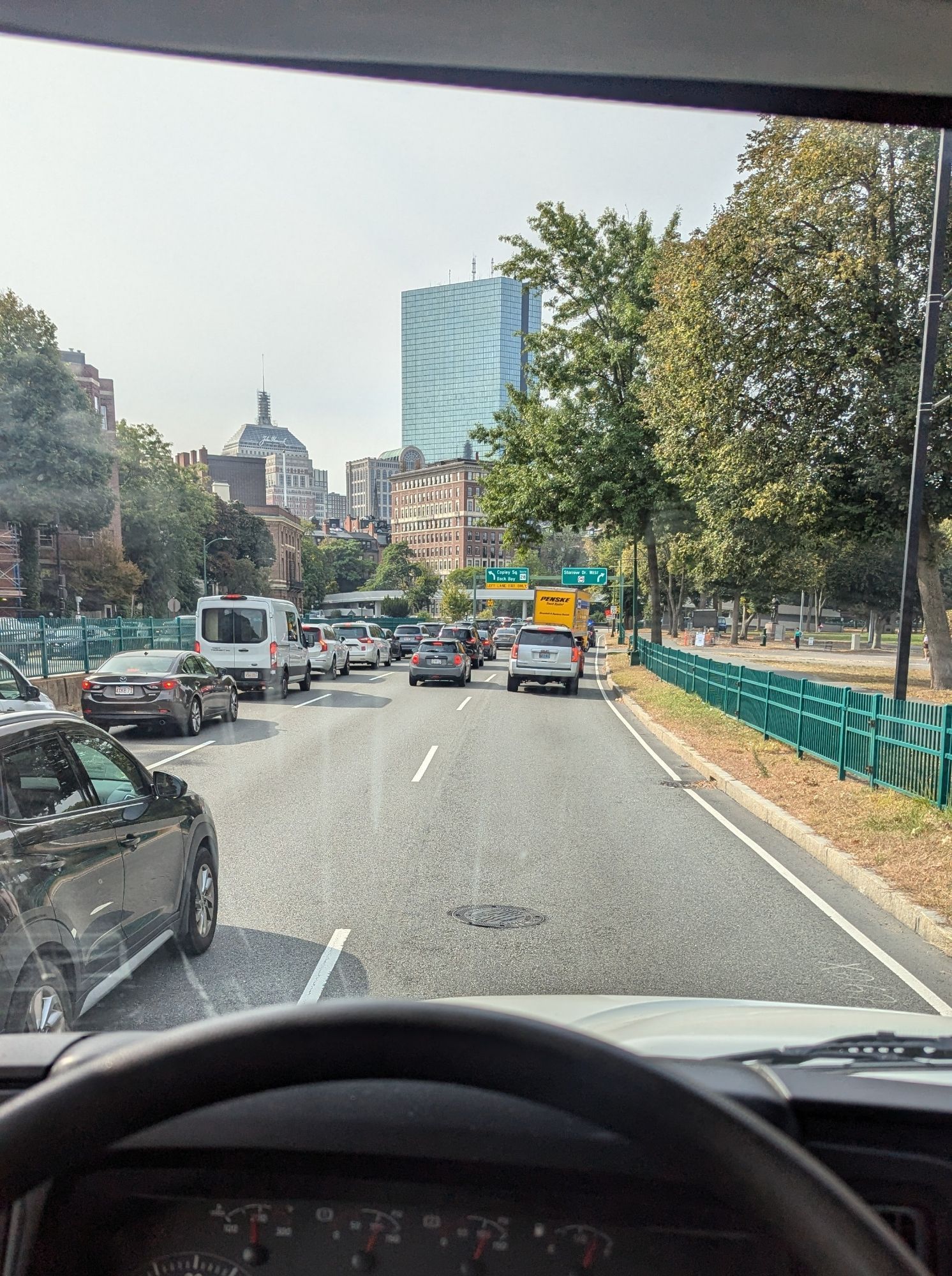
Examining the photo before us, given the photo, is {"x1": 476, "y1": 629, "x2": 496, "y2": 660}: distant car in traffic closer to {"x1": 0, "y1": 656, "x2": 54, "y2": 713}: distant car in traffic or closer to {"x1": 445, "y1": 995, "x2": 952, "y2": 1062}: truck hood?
{"x1": 0, "y1": 656, "x2": 54, "y2": 713}: distant car in traffic

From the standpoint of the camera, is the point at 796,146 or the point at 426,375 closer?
the point at 796,146

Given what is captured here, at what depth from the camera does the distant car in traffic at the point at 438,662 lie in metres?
29.0

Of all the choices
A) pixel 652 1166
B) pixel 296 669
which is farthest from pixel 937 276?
pixel 296 669

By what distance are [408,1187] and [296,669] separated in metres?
24.4

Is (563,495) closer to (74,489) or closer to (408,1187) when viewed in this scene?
(74,489)

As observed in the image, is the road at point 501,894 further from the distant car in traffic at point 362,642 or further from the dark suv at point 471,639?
the dark suv at point 471,639

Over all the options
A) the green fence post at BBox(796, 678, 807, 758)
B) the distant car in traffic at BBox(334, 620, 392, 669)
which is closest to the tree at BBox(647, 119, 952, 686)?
the green fence post at BBox(796, 678, 807, 758)

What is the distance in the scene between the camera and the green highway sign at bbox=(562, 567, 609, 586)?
6638 centimetres

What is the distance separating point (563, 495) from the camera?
35156 millimetres

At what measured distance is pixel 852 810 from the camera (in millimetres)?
9961

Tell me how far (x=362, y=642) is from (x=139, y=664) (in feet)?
69.0

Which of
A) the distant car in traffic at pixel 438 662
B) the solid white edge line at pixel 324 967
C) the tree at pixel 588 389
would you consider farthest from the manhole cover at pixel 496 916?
the tree at pixel 588 389

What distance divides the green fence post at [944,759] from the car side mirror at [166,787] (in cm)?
683

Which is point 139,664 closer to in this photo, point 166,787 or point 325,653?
point 166,787
